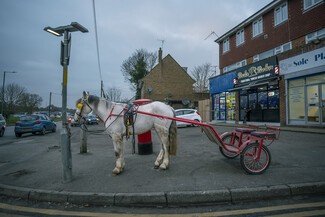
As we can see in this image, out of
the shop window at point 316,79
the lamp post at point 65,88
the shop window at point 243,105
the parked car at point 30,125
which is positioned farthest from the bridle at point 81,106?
the shop window at point 243,105

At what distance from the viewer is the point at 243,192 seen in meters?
3.75

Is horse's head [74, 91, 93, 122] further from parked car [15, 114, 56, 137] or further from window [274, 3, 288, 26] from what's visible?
window [274, 3, 288, 26]

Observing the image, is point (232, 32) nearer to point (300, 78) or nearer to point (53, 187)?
point (300, 78)

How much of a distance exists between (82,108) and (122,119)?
3.51ft

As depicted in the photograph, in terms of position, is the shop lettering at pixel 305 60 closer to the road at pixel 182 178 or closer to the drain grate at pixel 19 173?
the road at pixel 182 178

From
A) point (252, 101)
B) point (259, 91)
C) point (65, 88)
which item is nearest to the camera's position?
point (65, 88)

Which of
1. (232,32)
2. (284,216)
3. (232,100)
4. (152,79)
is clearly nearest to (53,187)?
(284,216)

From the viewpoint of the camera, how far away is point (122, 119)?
5195 millimetres

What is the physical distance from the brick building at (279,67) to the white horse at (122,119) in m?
12.2

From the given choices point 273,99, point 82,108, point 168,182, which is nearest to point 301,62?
point 273,99

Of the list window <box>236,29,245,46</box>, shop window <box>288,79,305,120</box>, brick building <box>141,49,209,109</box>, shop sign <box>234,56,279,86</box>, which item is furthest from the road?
brick building <box>141,49,209,109</box>

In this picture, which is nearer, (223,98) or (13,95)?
(223,98)

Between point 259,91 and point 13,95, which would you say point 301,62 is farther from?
point 13,95

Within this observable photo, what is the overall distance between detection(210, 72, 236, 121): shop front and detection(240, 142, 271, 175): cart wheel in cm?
1754
